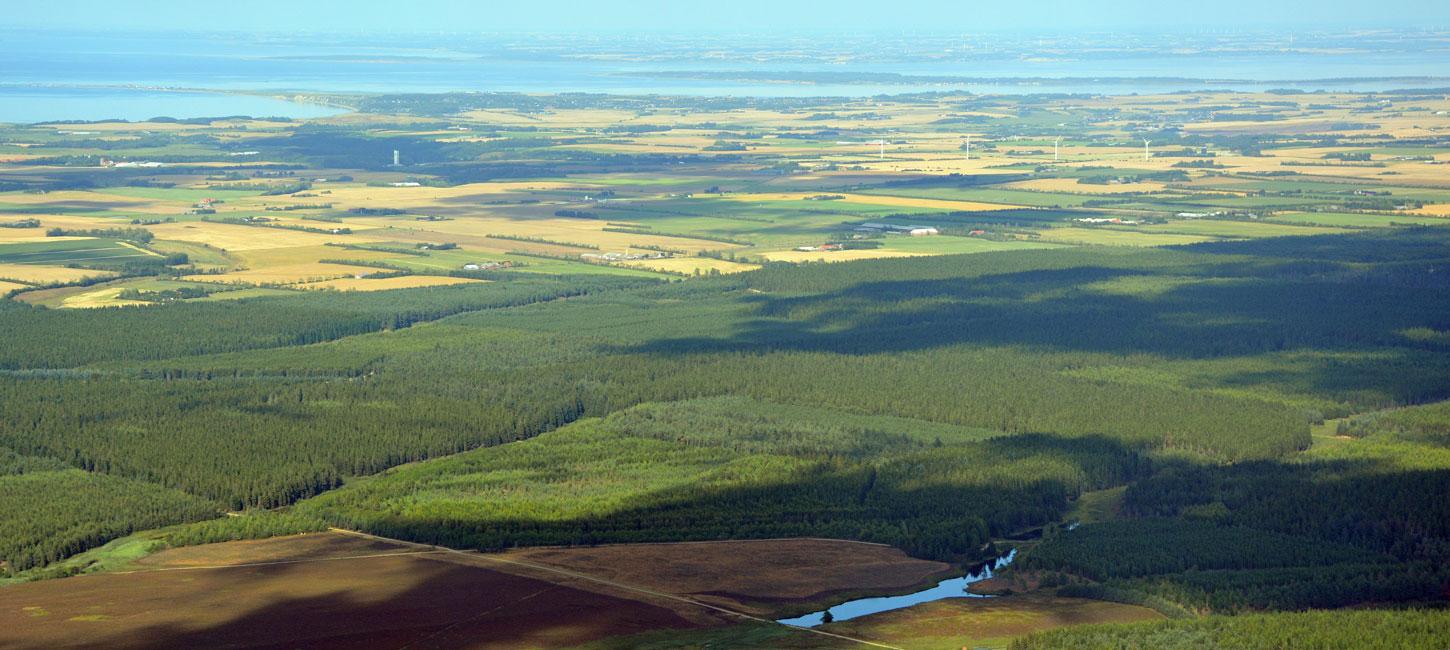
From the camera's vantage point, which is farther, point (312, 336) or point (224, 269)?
point (224, 269)

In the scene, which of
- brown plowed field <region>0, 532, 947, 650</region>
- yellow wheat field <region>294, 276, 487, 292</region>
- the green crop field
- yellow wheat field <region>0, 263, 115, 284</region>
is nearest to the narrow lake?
brown plowed field <region>0, 532, 947, 650</region>

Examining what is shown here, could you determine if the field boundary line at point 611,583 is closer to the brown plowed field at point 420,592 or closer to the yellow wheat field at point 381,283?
the brown plowed field at point 420,592

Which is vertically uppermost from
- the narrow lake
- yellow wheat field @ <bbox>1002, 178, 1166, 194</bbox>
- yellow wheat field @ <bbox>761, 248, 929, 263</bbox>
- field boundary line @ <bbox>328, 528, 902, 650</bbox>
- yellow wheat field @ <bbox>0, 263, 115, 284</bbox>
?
yellow wheat field @ <bbox>1002, 178, 1166, 194</bbox>

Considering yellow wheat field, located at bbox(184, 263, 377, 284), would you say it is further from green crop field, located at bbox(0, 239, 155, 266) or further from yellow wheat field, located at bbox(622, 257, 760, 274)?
yellow wheat field, located at bbox(622, 257, 760, 274)

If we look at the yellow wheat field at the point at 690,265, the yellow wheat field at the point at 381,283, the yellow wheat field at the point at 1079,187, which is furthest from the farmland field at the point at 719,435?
the yellow wheat field at the point at 1079,187

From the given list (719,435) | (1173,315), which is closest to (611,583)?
(719,435)

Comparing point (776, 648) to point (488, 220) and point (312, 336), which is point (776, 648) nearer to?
point (312, 336)

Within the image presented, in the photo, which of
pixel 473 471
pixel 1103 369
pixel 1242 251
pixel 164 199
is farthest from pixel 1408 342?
pixel 164 199

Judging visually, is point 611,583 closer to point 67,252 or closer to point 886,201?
point 67,252
